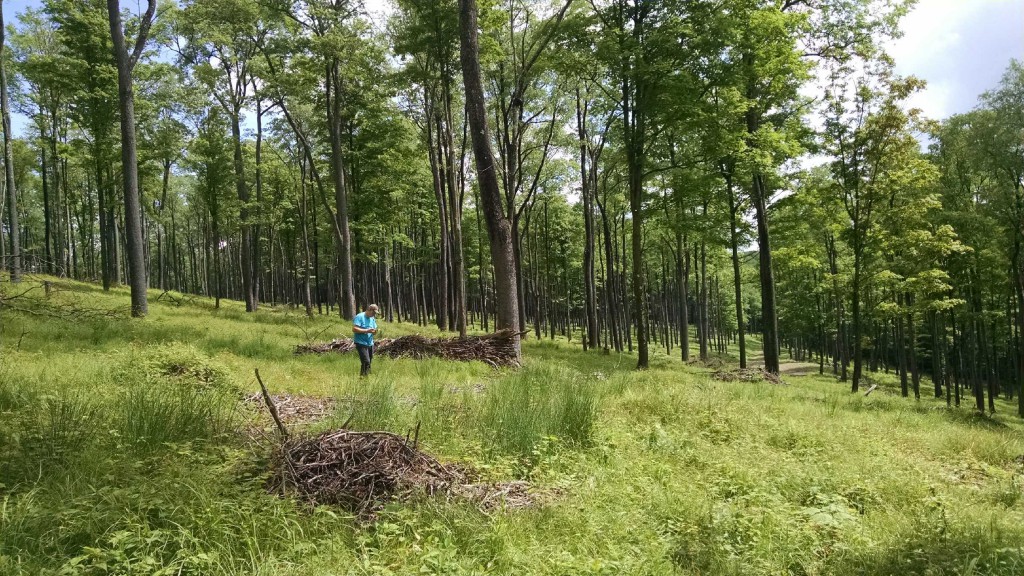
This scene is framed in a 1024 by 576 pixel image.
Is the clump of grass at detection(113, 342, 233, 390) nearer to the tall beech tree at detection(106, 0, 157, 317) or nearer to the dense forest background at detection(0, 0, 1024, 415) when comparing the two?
the dense forest background at detection(0, 0, 1024, 415)

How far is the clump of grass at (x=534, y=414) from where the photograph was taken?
5.27m

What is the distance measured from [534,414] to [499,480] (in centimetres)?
132

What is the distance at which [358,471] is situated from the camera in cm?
396

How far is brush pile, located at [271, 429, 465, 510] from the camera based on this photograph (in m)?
3.75

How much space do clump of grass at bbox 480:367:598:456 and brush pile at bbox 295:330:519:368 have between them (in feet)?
13.7

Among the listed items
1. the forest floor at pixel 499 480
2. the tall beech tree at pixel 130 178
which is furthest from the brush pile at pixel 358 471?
the tall beech tree at pixel 130 178

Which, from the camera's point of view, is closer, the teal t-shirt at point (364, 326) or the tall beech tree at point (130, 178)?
the teal t-shirt at point (364, 326)

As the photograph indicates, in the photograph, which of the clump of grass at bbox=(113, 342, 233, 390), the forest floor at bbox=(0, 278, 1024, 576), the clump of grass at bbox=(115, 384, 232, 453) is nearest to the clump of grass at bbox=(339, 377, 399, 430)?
the forest floor at bbox=(0, 278, 1024, 576)

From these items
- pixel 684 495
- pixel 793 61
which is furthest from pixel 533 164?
pixel 684 495

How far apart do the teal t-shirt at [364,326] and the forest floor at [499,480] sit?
1919 mm

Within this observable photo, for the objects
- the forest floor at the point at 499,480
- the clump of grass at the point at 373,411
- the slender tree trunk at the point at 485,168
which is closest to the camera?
the forest floor at the point at 499,480

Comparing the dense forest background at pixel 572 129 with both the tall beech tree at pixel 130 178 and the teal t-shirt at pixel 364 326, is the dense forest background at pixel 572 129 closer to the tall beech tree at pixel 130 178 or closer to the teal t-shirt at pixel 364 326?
the tall beech tree at pixel 130 178

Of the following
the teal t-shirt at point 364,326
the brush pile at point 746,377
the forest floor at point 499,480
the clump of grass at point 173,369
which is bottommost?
the brush pile at point 746,377

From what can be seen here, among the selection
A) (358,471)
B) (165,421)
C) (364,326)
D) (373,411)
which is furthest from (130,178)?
(358,471)
